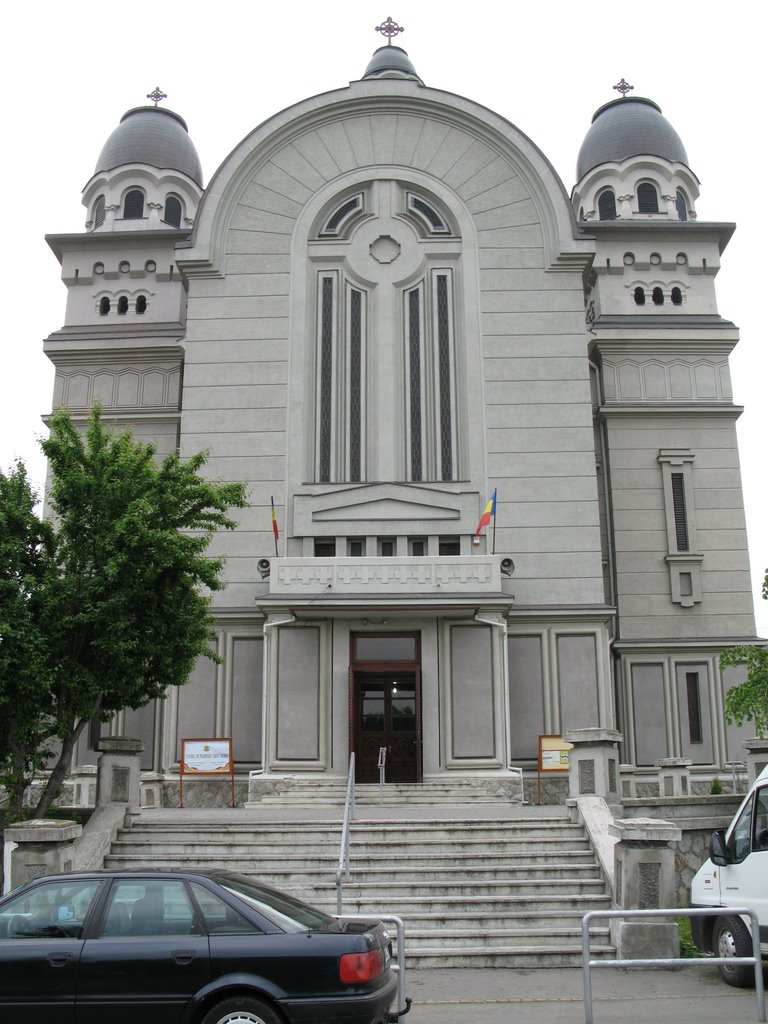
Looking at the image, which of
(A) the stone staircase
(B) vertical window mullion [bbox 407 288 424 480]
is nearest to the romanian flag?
(B) vertical window mullion [bbox 407 288 424 480]

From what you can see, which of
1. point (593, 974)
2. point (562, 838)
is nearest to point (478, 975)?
point (593, 974)

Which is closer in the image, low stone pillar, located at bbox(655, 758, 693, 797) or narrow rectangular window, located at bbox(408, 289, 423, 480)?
low stone pillar, located at bbox(655, 758, 693, 797)

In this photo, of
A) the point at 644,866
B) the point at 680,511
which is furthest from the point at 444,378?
the point at 644,866

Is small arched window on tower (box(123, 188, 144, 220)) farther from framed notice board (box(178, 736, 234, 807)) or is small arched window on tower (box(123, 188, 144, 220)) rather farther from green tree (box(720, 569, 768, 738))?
green tree (box(720, 569, 768, 738))

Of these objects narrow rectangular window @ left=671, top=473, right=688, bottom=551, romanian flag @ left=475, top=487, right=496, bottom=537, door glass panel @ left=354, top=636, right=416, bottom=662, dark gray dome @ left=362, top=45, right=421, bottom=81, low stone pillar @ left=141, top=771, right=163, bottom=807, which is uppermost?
dark gray dome @ left=362, top=45, right=421, bottom=81

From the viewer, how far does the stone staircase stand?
44.7 ft

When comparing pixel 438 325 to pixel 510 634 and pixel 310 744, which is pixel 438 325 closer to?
pixel 510 634

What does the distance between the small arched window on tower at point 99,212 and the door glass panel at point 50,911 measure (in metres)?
31.9

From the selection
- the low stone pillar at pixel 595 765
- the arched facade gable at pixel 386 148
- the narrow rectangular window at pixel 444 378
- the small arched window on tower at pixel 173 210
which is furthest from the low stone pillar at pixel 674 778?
the small arched window on tower at pixel 173 210

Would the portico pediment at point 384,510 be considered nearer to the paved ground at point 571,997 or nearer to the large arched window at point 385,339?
the large arched window at point 385,339

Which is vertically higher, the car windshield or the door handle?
the car windshield

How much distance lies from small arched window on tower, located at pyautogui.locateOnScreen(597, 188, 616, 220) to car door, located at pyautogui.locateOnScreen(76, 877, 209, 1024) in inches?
1343

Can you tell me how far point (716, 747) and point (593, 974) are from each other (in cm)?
1881

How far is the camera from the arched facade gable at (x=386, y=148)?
101ft
